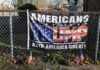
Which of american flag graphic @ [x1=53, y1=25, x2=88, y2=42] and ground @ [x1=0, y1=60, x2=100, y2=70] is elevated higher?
american flag graphic @ [x1=53, y1=25, x2=88, y2=42]

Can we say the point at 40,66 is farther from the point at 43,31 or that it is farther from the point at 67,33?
the point at 67,33

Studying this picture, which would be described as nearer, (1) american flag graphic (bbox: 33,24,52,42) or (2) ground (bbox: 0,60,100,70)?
(2) ground (bbox: 0,60,100,70)

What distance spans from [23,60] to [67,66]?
4.85ft

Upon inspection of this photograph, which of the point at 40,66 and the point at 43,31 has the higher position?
the point at 43,31

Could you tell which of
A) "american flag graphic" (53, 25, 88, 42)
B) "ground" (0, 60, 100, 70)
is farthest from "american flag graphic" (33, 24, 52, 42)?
"ground" (0, 60, 100, 70)

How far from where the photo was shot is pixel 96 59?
34.2 feet

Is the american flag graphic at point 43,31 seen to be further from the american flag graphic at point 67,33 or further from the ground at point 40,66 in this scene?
the ground at point 40,66

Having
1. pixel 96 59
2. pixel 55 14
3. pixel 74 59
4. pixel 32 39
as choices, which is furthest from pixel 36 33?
pixel 96 59

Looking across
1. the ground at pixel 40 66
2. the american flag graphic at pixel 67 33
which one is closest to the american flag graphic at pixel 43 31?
the american flag graphic at pixel 67 33

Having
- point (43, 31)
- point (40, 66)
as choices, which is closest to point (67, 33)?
point (43, 31)

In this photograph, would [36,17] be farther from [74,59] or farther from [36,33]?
[74,59]

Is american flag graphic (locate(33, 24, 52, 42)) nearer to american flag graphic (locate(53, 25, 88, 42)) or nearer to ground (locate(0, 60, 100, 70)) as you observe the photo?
american flag graphic (locate(53, 25, 88, 42))

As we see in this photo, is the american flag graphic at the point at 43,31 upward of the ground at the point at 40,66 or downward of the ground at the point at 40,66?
upward

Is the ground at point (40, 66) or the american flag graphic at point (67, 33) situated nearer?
the ground at point (40, 66)
